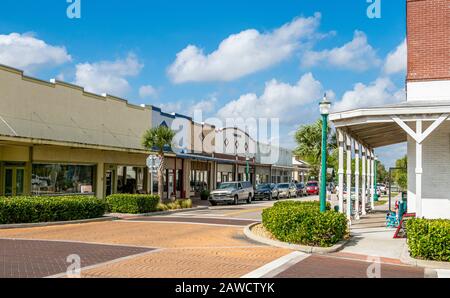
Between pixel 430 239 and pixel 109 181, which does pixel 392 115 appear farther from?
pixel 109 181

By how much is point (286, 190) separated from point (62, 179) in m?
26.6

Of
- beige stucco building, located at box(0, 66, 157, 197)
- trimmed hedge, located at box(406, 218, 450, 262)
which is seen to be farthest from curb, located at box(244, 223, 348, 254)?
beige stucco building, located at box(0, 66, 157, 197)

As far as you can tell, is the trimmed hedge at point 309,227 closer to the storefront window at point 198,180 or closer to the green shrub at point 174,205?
the green shrub at point 174,205

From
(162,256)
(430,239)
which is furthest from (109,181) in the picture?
(430,239)

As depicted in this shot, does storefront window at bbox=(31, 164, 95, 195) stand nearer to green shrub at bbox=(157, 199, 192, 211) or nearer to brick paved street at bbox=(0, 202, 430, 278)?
green shrub at bbox=(157, 199, 192, 211)

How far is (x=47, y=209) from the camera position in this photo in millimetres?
18172

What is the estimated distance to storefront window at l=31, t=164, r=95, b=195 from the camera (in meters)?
23.6

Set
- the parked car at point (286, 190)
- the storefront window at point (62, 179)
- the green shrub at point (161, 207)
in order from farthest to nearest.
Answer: the parked car at point (286, 190), the green shrub at point (161, 207), the storefront window at point (62, 179)

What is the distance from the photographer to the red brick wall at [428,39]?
53.5ft

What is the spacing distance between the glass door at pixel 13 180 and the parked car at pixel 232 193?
14.0 metres

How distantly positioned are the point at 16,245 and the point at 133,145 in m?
19.5

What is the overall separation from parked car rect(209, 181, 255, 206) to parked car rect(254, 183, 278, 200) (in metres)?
4.27

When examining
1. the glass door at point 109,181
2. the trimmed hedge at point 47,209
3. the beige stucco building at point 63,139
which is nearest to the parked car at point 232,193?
the beige stucco building at point 63,139

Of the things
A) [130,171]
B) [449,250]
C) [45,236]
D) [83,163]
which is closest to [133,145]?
[130,171]
